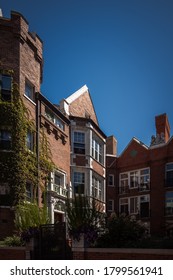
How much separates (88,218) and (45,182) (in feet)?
15.3

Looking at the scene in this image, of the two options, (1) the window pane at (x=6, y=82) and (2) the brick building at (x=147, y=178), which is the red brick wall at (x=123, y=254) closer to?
(2) the brick building at (x=147, y=178)

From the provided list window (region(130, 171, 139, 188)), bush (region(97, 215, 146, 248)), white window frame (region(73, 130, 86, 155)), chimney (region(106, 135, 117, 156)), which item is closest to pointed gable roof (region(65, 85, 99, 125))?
white window frame (region(73, 130, 86, 155))

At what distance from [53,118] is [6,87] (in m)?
2.54

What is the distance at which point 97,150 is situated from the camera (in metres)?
15.6

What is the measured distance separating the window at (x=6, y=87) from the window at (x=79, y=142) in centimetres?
375

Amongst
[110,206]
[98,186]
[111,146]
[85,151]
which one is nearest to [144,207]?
[110,206]

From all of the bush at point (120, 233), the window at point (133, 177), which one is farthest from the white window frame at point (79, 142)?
the bush at point (120, 233)

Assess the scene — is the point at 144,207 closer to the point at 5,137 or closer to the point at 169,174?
the point at 169,174

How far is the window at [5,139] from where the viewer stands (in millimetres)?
11977

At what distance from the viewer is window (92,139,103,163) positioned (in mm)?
15447

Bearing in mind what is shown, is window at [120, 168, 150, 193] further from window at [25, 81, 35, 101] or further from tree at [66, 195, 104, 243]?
tree at [66, 195, 104, 243]

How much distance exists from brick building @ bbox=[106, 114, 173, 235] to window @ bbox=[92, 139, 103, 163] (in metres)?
0.39

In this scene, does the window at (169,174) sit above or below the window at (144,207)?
above
